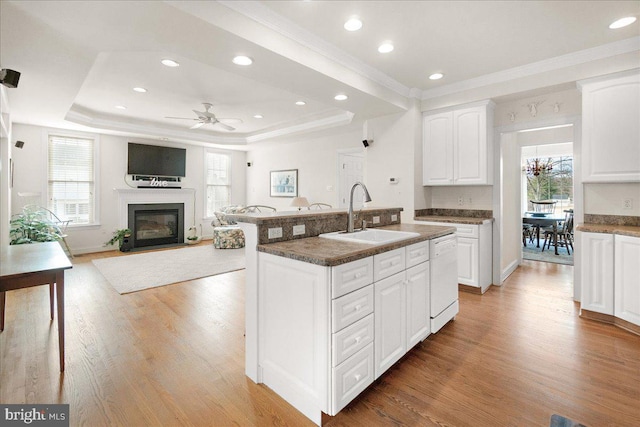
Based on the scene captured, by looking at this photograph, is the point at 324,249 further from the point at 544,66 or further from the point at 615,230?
the point at 544,66

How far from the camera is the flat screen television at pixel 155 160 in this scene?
691 centimetres

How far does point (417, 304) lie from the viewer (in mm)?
2316

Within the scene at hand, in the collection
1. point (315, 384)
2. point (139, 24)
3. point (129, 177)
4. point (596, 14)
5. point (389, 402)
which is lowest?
point (389, 402)

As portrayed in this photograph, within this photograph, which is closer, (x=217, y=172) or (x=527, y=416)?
(x=527, y=416)

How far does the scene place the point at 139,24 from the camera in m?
2.13

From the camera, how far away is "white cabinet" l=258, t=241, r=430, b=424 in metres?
1.60

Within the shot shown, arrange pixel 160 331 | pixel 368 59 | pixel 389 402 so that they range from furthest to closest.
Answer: pixel 368 59 < pixel 160 331 < pixel 389 402

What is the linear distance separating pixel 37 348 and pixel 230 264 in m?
2.97

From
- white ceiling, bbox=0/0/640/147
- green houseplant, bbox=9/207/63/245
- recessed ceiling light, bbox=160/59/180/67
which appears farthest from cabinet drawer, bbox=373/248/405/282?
green houseplant, bbox=9/207/63/245

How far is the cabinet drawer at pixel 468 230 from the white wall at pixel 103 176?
6419 millimetres

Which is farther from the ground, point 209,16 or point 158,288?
point 209,16

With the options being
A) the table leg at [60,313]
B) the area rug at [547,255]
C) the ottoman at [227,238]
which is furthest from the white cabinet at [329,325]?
the ottoman at [227,238]

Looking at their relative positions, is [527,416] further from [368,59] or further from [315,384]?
[368,59]

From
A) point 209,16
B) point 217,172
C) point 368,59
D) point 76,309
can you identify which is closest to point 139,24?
point 209,16
